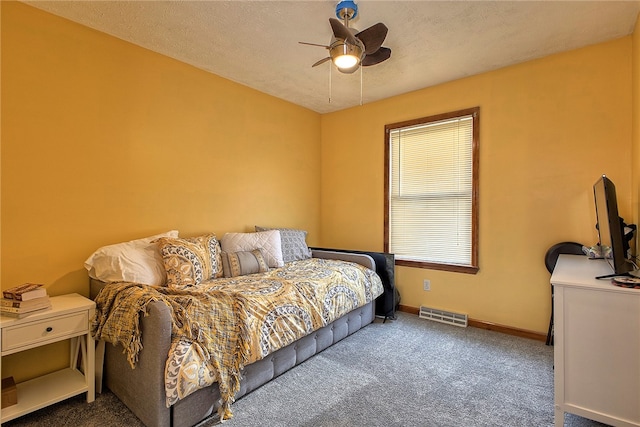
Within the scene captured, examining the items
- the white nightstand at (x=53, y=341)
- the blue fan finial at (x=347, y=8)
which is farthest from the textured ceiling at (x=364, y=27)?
the white nightstand at (x=53, y=341)

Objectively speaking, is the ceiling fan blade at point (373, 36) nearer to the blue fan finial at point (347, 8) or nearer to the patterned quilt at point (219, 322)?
the blue fan finial at point (347, 8)

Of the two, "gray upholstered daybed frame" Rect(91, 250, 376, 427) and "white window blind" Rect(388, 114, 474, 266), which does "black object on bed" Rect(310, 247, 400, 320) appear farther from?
"gray upholstered daybed frame" Rect(91, 250, 376, 427)

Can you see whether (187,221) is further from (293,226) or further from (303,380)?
(303,380)

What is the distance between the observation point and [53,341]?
184 centimetres

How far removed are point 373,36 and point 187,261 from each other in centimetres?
211

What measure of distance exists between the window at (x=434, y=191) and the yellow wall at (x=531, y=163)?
0.11m

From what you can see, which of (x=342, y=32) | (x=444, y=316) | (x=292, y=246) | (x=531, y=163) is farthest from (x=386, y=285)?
(x=342, y=32)

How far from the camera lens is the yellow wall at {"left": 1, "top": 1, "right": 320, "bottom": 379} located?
209cm

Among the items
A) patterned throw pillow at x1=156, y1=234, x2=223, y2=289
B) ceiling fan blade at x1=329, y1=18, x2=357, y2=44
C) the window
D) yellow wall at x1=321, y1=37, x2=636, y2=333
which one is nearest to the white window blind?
the window

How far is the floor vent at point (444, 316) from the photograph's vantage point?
10.8ft

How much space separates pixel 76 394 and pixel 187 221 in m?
1.52

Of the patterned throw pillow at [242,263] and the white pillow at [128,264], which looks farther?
the patterned throw pillow at [242,263]

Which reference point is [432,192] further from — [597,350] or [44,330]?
[44,330]

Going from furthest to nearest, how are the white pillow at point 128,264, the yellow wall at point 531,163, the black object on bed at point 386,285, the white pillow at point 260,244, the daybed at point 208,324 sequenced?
the black object on bed at point 386,285 → the white pillow at point 260,244 → the yellow wall at point 531,163 → the white pillow at point 128,264 → the daybed at point 208,324
